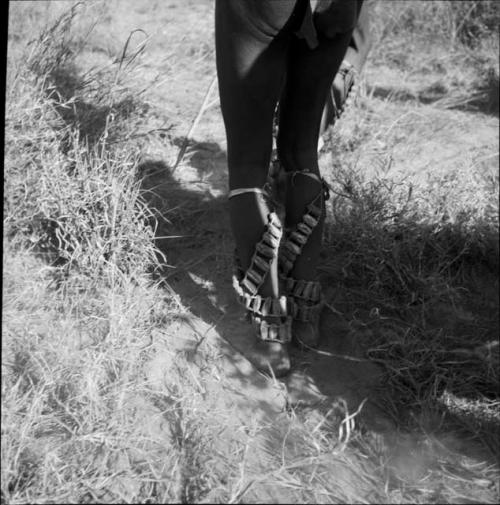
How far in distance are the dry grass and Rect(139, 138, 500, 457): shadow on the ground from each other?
2cm

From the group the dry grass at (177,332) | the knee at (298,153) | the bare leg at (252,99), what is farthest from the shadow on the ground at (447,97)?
the bare leg at (252,99)

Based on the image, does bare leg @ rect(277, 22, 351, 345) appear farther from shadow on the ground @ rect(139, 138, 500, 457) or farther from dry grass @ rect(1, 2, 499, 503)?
dry grass @ rect(1, 2, 499, 503)

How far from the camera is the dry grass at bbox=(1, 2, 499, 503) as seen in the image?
6.89 ft

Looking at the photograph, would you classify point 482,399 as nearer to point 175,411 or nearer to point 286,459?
point 286,459

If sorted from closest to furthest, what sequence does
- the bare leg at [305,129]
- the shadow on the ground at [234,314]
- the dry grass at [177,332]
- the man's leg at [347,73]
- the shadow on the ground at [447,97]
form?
the dry grass at [177,332], the bare leg at [305,129], the shadow on the ground at [234,314], the man's leg at [347,73], the shadow on the ground at [447,97]

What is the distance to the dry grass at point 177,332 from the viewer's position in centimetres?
210

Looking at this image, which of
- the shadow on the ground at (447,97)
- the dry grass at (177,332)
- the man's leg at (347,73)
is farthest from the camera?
the shadow on the ground at (447,97)

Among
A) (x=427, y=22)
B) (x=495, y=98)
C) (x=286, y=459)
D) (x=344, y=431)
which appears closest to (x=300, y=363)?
(x=344, y=431)

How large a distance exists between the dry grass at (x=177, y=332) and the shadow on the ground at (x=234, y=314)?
0.07 feet

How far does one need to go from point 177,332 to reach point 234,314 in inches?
10.1

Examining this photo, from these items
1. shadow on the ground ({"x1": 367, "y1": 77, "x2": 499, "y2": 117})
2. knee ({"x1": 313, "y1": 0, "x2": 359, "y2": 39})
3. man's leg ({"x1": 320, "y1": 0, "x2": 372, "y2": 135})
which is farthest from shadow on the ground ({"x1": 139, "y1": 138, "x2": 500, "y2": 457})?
shadow on the ground ({"x1": 367, "y1": 77, "x2": 499, "y2": 117})

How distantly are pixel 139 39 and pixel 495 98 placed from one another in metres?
2.28

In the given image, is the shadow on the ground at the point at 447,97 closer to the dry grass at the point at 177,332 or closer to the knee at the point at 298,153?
the dry grass at the point at 177,332

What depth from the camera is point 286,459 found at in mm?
2197
